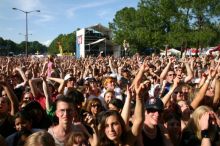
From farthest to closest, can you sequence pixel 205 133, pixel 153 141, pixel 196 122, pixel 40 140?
1. pixel 196 122
2. pixel 205 133
3. pixel 153 141
4. pixel 40 140

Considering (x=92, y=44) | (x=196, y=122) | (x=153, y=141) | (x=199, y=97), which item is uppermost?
(x=92, y=44)

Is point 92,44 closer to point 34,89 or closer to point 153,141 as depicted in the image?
point 34,89

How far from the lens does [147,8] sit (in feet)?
182

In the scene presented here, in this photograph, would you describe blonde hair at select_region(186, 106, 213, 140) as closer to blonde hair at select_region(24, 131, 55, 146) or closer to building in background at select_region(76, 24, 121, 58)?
blonde hair at select_region(24, 131, 55, 146)

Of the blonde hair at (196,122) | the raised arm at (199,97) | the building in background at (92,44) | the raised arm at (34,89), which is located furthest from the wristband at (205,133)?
the building in background at (92,44)

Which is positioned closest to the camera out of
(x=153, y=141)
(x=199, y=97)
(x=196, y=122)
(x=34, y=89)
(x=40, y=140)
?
(x=40, y=140)

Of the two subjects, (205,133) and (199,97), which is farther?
(199,97)

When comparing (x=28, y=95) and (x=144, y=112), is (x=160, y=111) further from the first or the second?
(x=28, y=95)

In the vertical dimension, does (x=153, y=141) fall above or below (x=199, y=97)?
below

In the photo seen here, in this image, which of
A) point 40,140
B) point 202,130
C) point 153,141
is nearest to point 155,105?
point 153,141

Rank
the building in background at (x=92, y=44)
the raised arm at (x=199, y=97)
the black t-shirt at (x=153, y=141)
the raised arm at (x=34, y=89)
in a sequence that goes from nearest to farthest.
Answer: the black t-shirt at (x=153, y=141) → the raised arm at (x=199, y=97) → the raised arm at (x=34, y=89) → the building in background at (x=92, y=44)

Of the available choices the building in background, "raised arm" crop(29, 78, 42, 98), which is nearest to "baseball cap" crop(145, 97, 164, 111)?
"raised arm" crop(29, 78, 42, 98)

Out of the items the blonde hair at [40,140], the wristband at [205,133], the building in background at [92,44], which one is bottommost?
the wristband at [205,133]

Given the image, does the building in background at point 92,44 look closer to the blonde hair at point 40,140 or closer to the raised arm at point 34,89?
the raised arm at point 34,89
